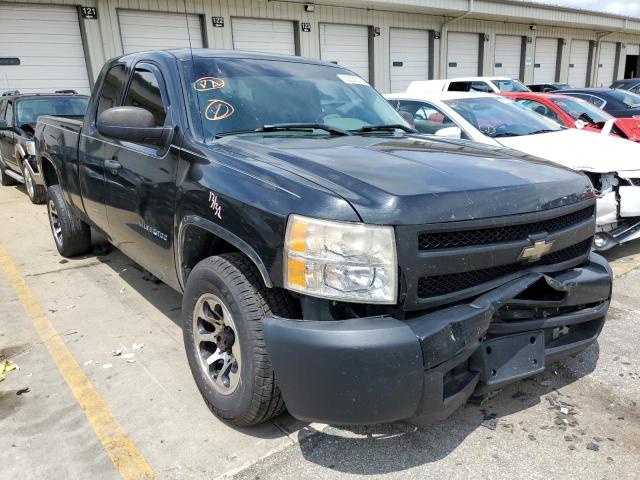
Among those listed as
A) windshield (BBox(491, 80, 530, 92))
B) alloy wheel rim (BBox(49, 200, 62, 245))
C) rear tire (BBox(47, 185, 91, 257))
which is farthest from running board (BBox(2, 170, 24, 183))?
windshield (BBox(491, 80, 530, 92))

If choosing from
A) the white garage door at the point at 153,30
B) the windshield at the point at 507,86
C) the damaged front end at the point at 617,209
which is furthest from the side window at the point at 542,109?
the white garage door at the point at 153,30

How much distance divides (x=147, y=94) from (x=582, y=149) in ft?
15.3

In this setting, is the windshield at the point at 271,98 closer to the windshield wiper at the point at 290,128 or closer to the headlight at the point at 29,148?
the windshield wiper at the point at 290,128

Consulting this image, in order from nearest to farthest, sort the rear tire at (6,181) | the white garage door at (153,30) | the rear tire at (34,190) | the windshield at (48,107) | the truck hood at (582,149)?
the truck hood at (582,149) → the rear tire at (34,190) → the windshield at (48,107) → the rear tire at (6,181) → the white garage door at (153,30)

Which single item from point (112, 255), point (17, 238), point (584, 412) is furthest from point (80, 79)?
point (584, 412)

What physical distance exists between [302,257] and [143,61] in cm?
226

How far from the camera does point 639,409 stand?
2.82 m

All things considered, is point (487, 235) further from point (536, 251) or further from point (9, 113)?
point (9, 113)

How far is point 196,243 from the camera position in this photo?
282cm

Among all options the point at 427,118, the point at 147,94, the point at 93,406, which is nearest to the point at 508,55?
the point at 427,118

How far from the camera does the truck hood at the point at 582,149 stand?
5250mm

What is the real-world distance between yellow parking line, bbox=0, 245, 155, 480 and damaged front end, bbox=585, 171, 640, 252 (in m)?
4.47

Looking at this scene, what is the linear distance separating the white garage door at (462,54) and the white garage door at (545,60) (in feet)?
18.0

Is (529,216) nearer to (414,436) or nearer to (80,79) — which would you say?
(414,436)
